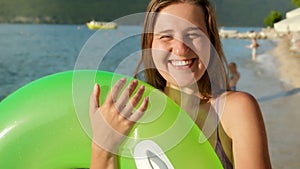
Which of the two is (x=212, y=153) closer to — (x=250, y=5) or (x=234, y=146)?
(x=234, y=146)

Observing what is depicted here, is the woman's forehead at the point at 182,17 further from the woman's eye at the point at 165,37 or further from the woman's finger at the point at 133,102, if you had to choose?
the woman's finger at the point at 133,102

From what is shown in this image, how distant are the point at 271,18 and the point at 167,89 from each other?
163 feet

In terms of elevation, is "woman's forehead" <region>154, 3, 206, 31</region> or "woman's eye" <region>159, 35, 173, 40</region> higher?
"woman's forehead" <region>154, 3, 206, 31</region>

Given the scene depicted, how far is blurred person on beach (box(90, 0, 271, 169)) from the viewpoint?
1.39 meters

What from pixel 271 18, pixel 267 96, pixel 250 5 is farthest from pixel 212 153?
pixel 250 5

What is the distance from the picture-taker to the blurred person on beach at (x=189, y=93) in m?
1.39

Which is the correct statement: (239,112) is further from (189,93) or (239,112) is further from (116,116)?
(116,116)

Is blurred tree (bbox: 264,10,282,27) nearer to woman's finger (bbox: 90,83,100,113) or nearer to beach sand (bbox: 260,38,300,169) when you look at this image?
beach sand (bbox: 260,38,300,169)

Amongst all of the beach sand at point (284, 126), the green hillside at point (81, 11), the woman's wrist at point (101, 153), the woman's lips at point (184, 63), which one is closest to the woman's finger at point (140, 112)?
the woman's wrist at point (101, 153)

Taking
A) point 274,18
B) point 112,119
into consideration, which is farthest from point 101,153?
point 274,18

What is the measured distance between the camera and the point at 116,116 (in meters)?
1.36

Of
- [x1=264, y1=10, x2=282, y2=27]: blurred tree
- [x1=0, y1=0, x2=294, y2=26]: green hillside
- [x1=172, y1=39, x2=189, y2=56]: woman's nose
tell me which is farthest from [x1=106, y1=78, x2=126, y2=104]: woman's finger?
[x1=0, y1=0, x2=294, y2=26]: green hillside

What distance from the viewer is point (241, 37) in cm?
4550

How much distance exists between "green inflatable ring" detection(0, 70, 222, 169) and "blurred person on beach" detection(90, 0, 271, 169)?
2.8 inches
